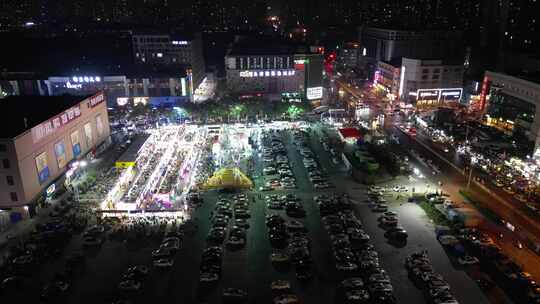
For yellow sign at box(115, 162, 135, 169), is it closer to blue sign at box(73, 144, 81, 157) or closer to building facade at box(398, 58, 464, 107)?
blue sign at box(73, 144, 81, 157)

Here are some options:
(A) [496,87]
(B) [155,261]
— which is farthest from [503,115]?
(B) [155,261]

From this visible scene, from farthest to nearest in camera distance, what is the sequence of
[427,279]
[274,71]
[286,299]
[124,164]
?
[274,71] < [124,164] < [427,279] < [286,299]

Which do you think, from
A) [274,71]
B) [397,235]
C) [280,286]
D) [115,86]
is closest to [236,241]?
[280,286]

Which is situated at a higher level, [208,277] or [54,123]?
[54,123]

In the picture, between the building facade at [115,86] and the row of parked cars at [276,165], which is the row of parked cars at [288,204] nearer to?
the row of parked cars at [276,165]

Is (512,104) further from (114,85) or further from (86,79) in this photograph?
(86,79)

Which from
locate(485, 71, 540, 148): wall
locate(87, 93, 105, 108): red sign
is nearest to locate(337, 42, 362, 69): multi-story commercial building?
locate(485, 71, 540, 148): wall
